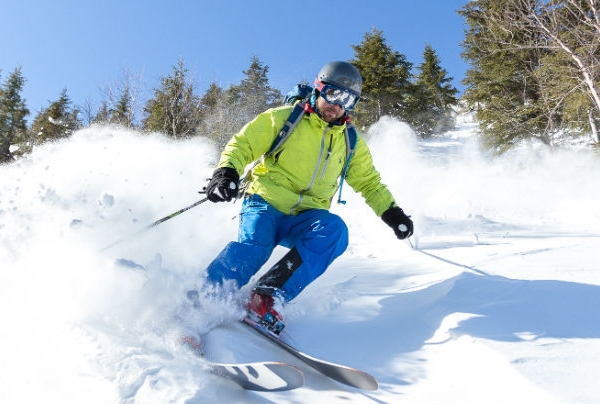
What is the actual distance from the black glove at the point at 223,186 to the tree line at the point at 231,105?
18.6 meters

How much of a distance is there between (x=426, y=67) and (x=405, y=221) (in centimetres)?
2642

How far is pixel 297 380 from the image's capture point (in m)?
1.47

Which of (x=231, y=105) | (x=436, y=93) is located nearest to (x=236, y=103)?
(x=231, y=105)

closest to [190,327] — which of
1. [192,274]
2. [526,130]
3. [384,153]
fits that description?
[192,274]

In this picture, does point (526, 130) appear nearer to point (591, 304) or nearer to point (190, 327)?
point (591, 304)

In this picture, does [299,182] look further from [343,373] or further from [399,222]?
[343,373]

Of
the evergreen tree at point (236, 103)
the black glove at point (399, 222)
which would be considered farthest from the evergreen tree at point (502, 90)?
the black glove at point (399, 222)

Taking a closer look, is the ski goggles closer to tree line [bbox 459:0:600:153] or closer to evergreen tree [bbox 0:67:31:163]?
tree line [bbox 459:0:600:153]

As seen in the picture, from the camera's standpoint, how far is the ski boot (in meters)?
2.10

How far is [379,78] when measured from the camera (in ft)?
66.7

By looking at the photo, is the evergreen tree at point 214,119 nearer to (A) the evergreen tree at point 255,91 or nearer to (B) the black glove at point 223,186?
(A) the evergreen tree at point 255,91

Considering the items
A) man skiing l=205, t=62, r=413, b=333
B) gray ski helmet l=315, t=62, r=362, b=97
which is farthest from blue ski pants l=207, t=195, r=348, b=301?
gray ski helmet l=315, t=62, r=362, b=97

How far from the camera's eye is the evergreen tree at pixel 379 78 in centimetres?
2036

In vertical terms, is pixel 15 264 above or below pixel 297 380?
above
